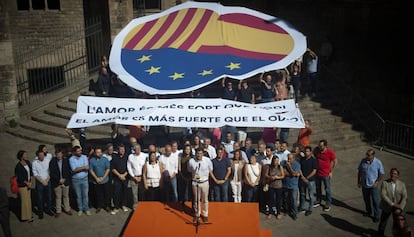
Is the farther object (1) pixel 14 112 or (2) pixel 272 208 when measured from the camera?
(1) pixel 14 112

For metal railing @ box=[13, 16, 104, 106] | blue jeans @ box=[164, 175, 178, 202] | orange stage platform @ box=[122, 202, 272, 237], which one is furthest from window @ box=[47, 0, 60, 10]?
orange stage platform @ box=[122, 202, 272, 237]

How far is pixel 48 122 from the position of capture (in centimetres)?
1847

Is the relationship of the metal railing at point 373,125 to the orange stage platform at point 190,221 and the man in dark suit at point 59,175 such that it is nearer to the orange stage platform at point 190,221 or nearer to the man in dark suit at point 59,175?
the orange stage platform at point 190,221

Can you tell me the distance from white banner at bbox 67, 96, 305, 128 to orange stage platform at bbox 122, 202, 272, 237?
2083 millimetres

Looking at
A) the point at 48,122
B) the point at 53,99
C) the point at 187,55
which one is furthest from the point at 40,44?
the point at 187,55

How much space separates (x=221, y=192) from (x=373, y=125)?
825 cm

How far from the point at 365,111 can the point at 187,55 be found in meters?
7.20

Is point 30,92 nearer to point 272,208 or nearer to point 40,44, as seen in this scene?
point 40,44

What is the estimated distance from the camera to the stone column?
60.3 ft

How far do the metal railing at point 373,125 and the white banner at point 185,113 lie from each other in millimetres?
5458

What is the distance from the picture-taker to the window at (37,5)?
840 inches

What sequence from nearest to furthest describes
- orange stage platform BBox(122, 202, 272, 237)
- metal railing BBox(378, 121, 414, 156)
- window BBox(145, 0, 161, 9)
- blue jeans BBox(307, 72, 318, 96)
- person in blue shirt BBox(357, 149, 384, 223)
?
1. orange stage platform BBox(122, 202, 272, 237)
2. person in blue shirt BBox(357, 149, 384, 223)
3. metal railing BBox(378, 121, 414, 156)
4. blue jeans BBox(307, 72, 318, 96)
5. window BBox(145, 0, 161, 9)

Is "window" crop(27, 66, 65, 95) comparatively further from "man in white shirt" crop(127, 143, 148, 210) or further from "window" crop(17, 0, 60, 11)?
"man in white shirt" crop(127, 143, 148, 210)

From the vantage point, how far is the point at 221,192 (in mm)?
11914
